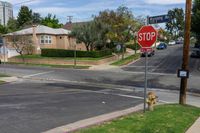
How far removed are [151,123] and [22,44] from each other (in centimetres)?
4922

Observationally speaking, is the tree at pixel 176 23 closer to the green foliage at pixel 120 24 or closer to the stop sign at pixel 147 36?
Result: the green foliage at pixel 120 24

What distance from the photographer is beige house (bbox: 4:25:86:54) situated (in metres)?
61.4

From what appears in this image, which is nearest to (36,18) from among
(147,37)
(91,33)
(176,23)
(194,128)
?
(176,23)

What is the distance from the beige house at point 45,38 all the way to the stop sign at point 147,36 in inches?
1922

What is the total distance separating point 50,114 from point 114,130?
3.80 m

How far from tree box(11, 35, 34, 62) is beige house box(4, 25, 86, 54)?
126 cm

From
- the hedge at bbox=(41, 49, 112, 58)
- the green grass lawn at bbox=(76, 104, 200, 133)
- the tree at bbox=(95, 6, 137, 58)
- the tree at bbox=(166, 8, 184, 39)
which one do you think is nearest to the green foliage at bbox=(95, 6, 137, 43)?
the tree at bbox=(95, 6, 137, 58)

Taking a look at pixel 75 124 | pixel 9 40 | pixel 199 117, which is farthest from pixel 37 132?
pixel 9 40

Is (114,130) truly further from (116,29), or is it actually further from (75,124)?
(116,29)

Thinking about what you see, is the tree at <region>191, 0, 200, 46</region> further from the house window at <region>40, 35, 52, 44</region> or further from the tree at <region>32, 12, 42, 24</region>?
the tree at <region>32, 12, 42, 24</region>

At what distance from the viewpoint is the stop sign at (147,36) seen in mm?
11406

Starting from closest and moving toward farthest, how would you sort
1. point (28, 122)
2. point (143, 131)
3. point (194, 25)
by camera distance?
1. point (143, 131)
2. point (28, 122)
3. point (194, 25)

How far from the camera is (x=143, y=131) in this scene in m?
9.37

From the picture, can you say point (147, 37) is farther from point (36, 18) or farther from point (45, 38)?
point (36, 18)
